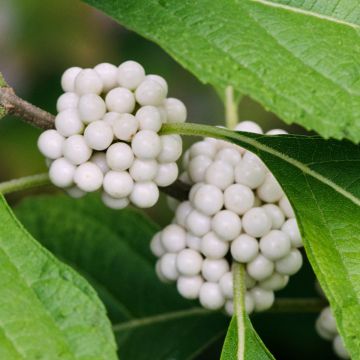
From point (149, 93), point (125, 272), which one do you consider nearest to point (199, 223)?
point (149, 93)

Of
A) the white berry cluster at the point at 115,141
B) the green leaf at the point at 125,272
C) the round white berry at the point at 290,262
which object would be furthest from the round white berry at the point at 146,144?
the green leaf at the point at 125,272

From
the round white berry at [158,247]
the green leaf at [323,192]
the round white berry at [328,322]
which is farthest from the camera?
the round white berry at [328,322]

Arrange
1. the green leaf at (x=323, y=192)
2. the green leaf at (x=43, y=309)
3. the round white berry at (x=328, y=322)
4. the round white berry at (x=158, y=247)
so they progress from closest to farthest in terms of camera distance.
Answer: the green leaf at (x=43, y=309), the green leaf at (x=323, y=192), the round white berry at (x=158, y=247), the round white berry at (x=328, y=322)

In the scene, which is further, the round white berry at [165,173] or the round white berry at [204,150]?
the round white berry at [204,150]

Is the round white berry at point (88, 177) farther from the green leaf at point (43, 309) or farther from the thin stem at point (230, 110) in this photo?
the thin stem at point (230, 110)

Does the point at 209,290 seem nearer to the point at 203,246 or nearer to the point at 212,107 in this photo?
the point at 203,246

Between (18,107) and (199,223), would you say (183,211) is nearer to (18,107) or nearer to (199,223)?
(199,223)
